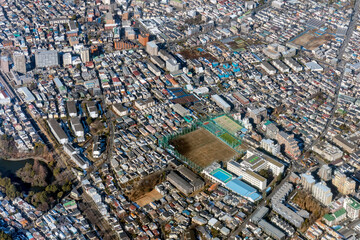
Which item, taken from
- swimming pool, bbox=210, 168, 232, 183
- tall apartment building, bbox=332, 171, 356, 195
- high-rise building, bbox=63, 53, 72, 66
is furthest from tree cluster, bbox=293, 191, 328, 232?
high-rise building, bbox=63, 53, 72, 66

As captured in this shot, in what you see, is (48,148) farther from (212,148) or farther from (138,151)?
(212,148)

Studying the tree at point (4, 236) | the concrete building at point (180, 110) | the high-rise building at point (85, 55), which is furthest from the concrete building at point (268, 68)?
the tree at point (4, 236)

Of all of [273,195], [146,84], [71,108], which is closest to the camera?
[273,195]

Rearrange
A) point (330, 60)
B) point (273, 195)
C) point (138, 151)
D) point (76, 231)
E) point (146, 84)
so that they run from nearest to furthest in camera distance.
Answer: point (76, 231) < point (273, 195) < point (138, 151) < point (146, 84) < point (330, 60)

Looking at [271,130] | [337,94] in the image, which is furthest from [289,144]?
[337,94]

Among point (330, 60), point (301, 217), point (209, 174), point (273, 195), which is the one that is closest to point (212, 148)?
point (209, 174)

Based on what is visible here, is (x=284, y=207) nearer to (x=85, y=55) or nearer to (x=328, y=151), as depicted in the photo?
(x=328, y=151)

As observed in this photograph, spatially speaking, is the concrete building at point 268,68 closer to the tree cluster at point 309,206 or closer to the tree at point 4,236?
the tree cluster at point 309,206
